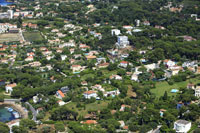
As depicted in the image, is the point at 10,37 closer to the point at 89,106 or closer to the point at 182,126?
the point at 89,106

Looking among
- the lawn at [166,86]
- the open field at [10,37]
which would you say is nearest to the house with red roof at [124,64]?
the lawn at [166,86]

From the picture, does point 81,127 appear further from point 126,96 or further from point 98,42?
point 98,42

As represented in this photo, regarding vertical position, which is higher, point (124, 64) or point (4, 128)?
point (4, 128)

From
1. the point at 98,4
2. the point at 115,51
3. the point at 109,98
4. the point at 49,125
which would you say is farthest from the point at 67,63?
the point at 98,4

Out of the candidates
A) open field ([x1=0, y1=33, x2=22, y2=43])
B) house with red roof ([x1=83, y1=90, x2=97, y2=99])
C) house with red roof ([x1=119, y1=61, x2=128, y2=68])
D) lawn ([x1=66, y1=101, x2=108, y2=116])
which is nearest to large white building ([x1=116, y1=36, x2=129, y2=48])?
house with red roof ([x1=119, y1=61, x2=128, y2=68])

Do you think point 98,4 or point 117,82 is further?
point 98,4

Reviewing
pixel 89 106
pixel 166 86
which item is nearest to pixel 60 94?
pixel 89 106

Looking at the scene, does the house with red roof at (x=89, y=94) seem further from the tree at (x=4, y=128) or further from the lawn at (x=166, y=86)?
the tree at (x=4, y=128)
